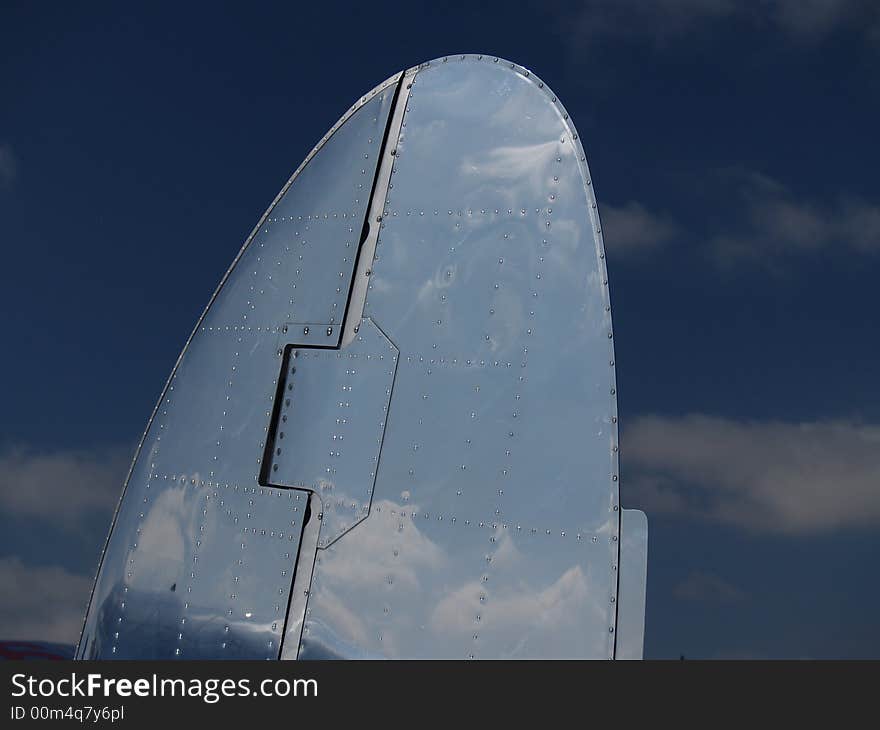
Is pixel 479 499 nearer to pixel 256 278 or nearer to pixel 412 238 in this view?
pixel 412 238

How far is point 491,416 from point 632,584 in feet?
3.94

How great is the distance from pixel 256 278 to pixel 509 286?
1.81 meters

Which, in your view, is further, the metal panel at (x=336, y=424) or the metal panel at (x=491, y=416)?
the metal panel at (x=336, y=424)

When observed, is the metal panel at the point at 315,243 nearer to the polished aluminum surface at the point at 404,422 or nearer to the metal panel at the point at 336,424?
the polished aluminum surface at the point at 404,422

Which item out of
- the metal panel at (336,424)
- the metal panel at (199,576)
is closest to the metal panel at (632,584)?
Answer: the metal panel at (336,424)

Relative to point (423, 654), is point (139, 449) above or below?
above

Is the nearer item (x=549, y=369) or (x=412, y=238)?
(x=549, y=369)

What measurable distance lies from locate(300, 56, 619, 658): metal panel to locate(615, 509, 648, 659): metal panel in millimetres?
62

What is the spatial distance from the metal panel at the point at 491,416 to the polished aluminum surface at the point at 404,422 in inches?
0.5

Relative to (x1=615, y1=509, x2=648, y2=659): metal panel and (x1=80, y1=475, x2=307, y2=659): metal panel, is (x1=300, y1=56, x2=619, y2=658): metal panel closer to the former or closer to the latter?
(x1=615, y1=509, x2=648, y2=659): metal panel

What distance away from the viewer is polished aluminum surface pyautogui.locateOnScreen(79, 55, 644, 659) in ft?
17.0

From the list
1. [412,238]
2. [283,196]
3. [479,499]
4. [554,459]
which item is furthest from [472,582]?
[283,196]

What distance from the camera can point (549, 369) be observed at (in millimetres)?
5465

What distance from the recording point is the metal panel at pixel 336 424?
546 centimetres
